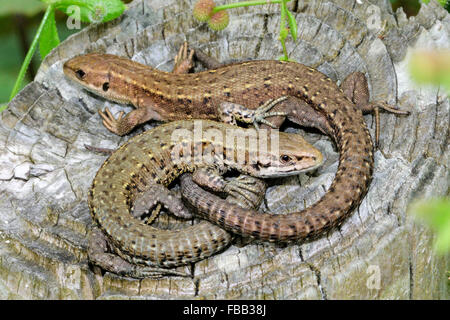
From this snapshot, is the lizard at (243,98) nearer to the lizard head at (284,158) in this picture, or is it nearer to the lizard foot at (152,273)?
the lizard head at (284,158)

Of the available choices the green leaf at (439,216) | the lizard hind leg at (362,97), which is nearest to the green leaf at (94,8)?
the lizard hind leg at (362,97)

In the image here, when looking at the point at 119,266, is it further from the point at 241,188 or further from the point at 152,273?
the point at 241,188

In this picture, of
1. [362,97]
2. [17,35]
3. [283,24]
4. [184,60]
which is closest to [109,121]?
[184,60]

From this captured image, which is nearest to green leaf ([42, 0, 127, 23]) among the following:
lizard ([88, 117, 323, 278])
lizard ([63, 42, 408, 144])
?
lizard ([63, 42, 408, 144])

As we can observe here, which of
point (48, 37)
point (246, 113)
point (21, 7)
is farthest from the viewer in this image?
point (21, 7)

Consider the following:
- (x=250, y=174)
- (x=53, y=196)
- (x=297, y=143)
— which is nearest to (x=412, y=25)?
(x=297, y=143)
